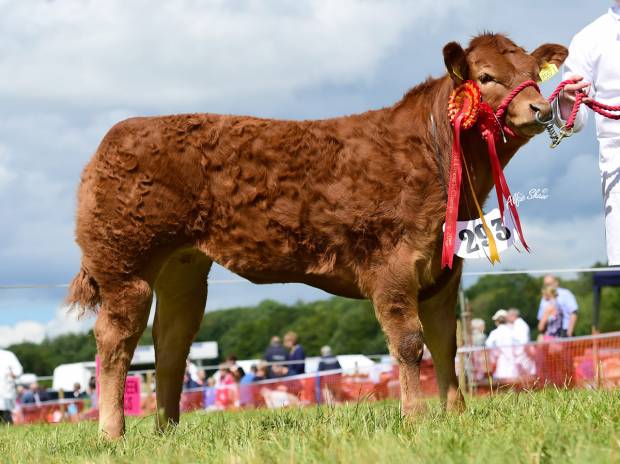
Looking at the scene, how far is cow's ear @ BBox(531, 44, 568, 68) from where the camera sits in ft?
17.4

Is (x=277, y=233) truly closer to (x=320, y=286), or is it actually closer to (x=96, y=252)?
(x=320, y=286)

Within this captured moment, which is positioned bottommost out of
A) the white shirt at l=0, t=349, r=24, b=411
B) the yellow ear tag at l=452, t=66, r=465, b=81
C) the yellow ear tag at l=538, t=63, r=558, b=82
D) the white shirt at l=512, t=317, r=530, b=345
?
the white shirt at l=0, t=349, r=24, b=411

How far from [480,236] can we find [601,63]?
1262 millimetres

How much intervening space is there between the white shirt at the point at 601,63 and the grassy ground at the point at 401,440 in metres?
1.59

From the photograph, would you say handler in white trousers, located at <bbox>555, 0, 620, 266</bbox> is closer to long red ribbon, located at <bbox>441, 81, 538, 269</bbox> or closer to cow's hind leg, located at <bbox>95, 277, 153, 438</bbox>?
long red ribbon, located at <bbox>441, 81, 538, 269</bbox>

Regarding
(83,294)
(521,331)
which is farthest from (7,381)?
(83,294)

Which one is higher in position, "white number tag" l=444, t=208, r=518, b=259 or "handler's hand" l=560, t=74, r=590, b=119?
"handler's hand" l=560, t=74, r=590, b=119

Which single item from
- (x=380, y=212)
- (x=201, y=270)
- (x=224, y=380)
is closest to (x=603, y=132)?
(x=380, y=212)

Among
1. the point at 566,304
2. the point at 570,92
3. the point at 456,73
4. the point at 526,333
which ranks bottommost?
the point at 526,333

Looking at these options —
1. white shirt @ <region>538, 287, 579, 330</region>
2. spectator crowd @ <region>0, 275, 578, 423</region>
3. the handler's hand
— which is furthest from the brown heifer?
white shirt @ <region>538, 287, 579, 330</region>

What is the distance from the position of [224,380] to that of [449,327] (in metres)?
11.5

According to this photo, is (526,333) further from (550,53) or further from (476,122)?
(476,122)

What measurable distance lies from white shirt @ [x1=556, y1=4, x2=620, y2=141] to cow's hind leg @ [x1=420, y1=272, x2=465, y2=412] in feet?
4.19

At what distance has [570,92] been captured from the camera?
16.7 feet
